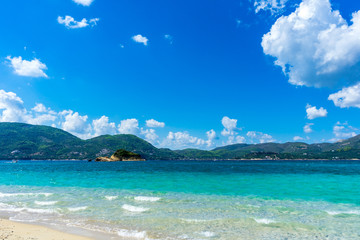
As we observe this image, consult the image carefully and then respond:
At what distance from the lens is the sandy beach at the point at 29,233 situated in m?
12.7

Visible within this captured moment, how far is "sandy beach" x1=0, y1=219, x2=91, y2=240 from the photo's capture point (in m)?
12.7

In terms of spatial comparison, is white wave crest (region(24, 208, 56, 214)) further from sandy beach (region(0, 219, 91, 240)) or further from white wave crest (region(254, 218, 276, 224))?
white wave crest (region(254, 218, 276, 224))

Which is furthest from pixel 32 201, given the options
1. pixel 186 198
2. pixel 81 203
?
pixel 186 198

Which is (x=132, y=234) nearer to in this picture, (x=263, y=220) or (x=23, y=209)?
(x=263, y=220)

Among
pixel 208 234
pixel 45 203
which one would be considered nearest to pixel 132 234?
pixel 208 234

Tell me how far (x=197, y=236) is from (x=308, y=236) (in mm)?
6764

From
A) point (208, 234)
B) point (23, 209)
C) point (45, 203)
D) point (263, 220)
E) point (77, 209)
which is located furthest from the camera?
point (45, 203)

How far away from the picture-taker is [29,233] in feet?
44.7

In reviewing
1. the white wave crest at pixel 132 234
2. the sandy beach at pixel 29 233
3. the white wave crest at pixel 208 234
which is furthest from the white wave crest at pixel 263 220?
the sandy beach at pixel 29 233

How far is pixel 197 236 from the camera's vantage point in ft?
42.9

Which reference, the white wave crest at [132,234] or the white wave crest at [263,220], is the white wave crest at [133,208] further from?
the white wave crest at [263,220]

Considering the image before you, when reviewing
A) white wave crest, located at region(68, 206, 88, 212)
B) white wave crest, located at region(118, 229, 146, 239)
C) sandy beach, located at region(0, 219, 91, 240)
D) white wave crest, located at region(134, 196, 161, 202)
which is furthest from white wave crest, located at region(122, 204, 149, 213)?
sandy beach, located at region(0, 219, 91, 240)

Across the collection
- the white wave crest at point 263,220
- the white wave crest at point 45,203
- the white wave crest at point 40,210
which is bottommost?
the white wave crest at point 40,210

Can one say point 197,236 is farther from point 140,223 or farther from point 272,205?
point 272,205
